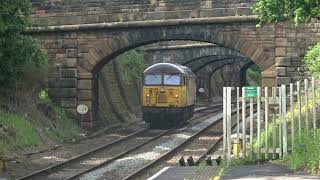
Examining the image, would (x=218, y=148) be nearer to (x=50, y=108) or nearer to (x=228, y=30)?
(x=228, y=30)

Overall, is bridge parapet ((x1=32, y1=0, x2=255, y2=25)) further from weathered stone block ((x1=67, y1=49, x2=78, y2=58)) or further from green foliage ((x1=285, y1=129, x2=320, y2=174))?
green foliage ((x1=285, y1=129, x2=320, y2=174))

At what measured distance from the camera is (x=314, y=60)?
19391mm

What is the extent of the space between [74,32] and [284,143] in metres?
15.0

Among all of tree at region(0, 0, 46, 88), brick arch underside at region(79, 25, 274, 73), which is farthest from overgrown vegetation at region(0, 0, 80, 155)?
brick arch underside at region(79, 25, 274, 73)

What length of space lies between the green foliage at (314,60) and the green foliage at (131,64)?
1758 centimetres

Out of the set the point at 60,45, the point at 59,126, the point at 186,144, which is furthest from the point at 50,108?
the point at 186,144

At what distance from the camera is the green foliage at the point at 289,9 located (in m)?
13.7

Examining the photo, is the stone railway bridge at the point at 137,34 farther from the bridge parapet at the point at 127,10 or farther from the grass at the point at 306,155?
the grass at the point at 306,155

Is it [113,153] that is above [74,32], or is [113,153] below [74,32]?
below

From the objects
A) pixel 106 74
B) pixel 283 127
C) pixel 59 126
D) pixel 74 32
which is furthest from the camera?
pixel 106 74

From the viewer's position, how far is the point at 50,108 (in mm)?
23734

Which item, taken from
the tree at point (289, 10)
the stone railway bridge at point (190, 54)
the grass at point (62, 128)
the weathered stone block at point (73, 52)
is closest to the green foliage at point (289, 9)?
the tree at point (289, 10)

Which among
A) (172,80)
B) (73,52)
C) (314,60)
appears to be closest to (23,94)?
(73,52)

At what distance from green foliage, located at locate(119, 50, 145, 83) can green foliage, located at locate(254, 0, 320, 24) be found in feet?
72.3
